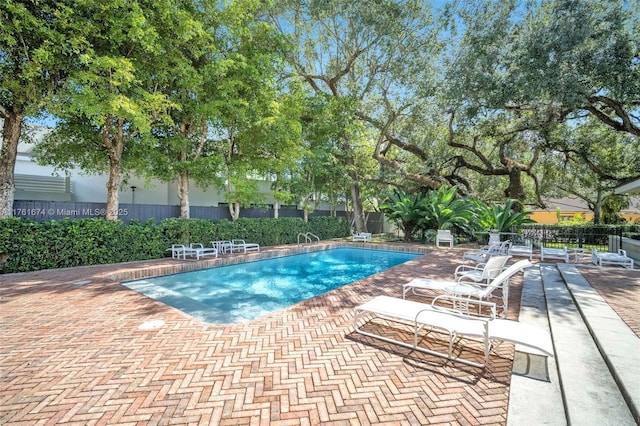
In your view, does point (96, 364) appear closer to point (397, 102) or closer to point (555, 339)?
point (555, 339)

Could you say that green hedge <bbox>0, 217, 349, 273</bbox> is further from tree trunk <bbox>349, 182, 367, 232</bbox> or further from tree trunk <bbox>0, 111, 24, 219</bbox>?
tree trunk <bbox>349, 182, 367, 232</bbox>

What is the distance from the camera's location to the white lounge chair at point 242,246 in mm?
13430

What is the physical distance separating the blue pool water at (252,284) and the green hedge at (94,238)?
2.23 m

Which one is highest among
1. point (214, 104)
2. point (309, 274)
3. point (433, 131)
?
point (433, 131)

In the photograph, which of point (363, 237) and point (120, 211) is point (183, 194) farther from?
point (363, 237)

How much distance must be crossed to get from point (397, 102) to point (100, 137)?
13.7 metres

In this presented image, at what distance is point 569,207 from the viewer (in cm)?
3841

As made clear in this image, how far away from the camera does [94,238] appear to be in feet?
31.5

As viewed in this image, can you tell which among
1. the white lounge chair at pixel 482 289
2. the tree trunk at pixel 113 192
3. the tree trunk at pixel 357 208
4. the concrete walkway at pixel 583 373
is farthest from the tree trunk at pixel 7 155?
the tree trunk at pixel 357 208

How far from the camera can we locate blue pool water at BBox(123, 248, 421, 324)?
7.06 metres

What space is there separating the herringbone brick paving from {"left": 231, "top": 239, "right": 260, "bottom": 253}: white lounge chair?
7966 mm

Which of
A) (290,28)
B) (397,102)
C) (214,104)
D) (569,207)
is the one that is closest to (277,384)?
(214,104)

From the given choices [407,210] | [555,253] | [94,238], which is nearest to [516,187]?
[407,210]

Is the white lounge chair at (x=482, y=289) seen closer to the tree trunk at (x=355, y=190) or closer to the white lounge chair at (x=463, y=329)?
the white lounge chair at (x=463, y=329)
